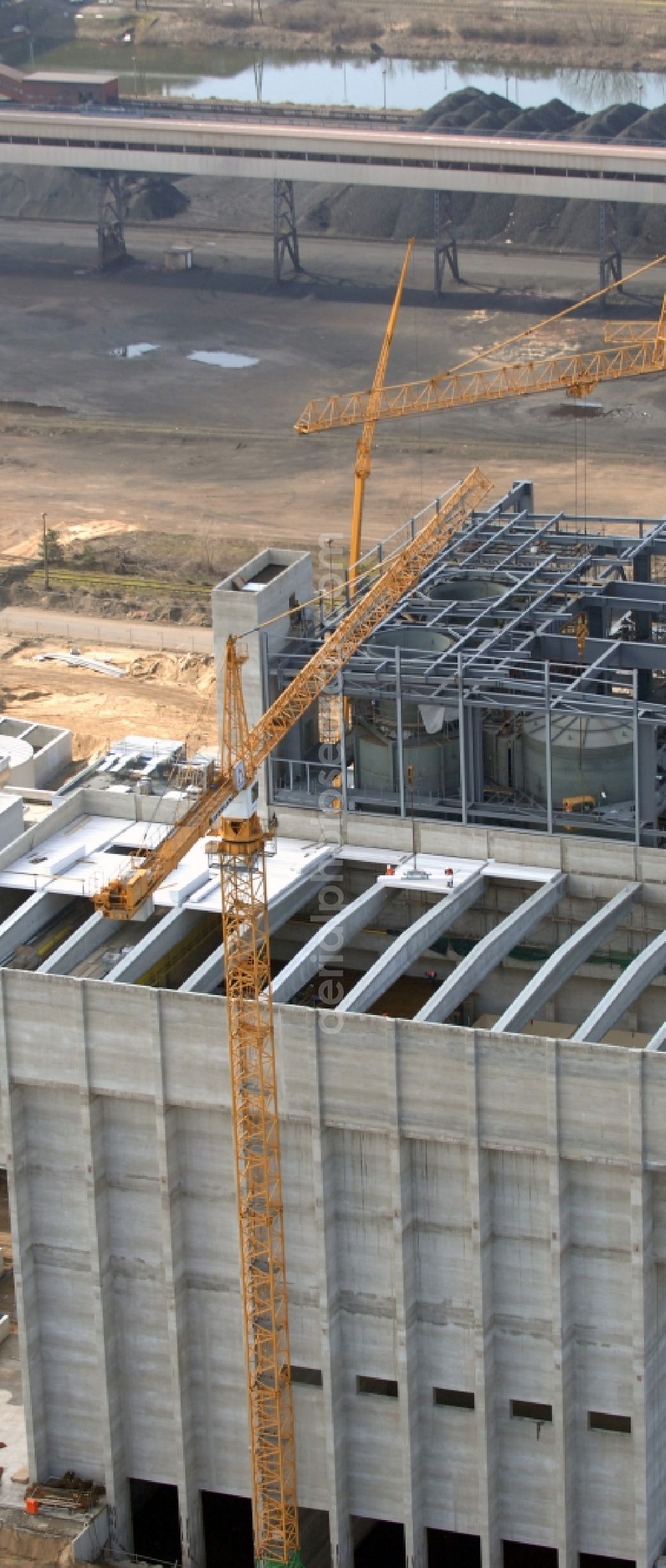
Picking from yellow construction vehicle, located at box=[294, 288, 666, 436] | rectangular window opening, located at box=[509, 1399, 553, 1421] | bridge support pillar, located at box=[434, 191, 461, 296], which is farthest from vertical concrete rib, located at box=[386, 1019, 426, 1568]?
bridge support pillar, located at box=[434, 191, 461, 296]

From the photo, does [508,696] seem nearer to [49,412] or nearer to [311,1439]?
[311,1439]

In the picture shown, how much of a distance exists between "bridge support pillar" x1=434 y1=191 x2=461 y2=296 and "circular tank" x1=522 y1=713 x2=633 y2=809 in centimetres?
11117

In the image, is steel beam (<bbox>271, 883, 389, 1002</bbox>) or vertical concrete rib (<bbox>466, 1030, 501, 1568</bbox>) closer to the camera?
vertical concrete rib (<bbox>466, 1030, 501, 1568</bbox>)

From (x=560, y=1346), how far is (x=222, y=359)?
115340 mm

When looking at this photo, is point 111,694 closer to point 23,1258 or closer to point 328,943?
point 328,943

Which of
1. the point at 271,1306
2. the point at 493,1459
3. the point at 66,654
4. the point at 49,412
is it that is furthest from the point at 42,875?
the point at 49,412

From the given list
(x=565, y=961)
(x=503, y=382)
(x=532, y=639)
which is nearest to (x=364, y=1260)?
(x=565, y=961)

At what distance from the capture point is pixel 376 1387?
2559 inches

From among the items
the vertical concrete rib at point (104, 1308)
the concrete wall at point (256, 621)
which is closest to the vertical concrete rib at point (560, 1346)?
the vertical concrete rib at point (104, 1308)

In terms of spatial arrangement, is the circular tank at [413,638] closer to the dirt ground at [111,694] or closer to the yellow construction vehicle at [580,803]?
the yellow construction vehicle at [580,803]

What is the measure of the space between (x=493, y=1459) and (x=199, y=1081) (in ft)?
34.9

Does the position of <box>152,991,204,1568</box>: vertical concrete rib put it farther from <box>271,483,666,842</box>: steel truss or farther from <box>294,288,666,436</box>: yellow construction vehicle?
<box>294,288,666,436</box>: yellow construction vehicle

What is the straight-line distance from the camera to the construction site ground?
130 metres

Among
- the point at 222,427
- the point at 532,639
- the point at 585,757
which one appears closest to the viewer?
the point at 585,757
